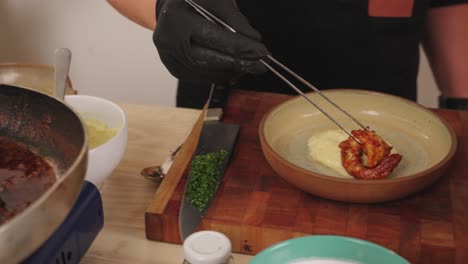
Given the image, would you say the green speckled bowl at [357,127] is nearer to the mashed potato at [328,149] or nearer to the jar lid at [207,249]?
the mashed potato at [328,149]

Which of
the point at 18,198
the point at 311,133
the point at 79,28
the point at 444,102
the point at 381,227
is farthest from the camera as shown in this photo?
the point at 79,28

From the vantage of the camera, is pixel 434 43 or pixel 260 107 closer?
pixel 260 107

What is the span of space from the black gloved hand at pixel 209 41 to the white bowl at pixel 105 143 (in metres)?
0.15

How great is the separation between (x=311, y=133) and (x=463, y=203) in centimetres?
32

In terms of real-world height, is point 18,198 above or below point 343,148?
above

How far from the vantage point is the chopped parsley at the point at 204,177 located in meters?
1.07

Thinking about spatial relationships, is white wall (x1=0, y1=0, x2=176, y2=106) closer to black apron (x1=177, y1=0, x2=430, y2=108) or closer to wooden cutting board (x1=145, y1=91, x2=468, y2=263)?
Answer: black apron (x1=177, y1=0, x2=430, y2=108)

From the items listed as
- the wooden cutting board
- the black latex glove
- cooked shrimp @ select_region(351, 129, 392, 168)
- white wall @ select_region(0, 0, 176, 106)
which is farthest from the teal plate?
white wall @ select_region(0, 0, 176, 106)

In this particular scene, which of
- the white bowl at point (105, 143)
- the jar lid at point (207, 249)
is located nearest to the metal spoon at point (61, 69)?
the white bowl at point (105, 143)

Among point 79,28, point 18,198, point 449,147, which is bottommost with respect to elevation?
point 79,28

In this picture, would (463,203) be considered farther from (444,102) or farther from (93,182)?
(93,182)

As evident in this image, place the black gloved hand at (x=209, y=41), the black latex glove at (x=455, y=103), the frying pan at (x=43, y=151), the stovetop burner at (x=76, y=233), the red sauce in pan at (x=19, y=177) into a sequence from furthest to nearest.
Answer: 1. the black latex glove at (x=455, y=103)
2. the black gloved hand at (x=209, y=41)
3. the stovetop burner at (x=76, y=233)
4. the red sauce in pan at (x=19, y=177)
5. the frying pan at (x=43, y=151)

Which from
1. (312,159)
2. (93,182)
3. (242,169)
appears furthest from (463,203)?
(93,182)

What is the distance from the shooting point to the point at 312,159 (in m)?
1.16
